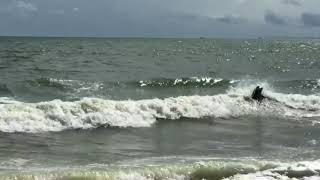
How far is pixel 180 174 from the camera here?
1152 centimetres

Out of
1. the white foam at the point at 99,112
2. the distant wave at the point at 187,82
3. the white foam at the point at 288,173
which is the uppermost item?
the white foam at the point at 288,173

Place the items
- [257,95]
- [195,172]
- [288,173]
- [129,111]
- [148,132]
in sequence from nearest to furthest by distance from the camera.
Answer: [288,173], [195,172], [148,132], [129,111], [257,95]

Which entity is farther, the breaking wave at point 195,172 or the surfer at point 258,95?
the surfer at point 258,95

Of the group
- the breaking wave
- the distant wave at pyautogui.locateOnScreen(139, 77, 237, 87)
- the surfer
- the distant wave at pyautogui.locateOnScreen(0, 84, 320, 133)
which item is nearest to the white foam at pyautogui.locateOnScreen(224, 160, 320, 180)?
the breaking wave

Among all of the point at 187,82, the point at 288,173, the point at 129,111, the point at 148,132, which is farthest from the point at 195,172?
the point at 187,82

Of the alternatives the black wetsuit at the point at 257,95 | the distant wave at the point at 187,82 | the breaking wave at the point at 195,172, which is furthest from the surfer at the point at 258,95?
the breaking wave at the point at 195,172

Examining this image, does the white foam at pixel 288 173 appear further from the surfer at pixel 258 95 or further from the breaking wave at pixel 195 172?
the surfer at pixel 258 95

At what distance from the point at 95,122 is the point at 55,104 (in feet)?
5.55

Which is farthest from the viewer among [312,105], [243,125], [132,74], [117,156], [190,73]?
[190,73]

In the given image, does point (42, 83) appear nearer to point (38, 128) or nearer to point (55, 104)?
point (55, 104)

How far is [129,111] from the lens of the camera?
21.1 m

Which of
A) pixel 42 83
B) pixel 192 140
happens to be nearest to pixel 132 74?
pixel 42 83

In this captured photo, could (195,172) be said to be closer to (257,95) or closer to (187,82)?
(257,95)

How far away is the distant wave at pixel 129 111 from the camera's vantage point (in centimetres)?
1841
